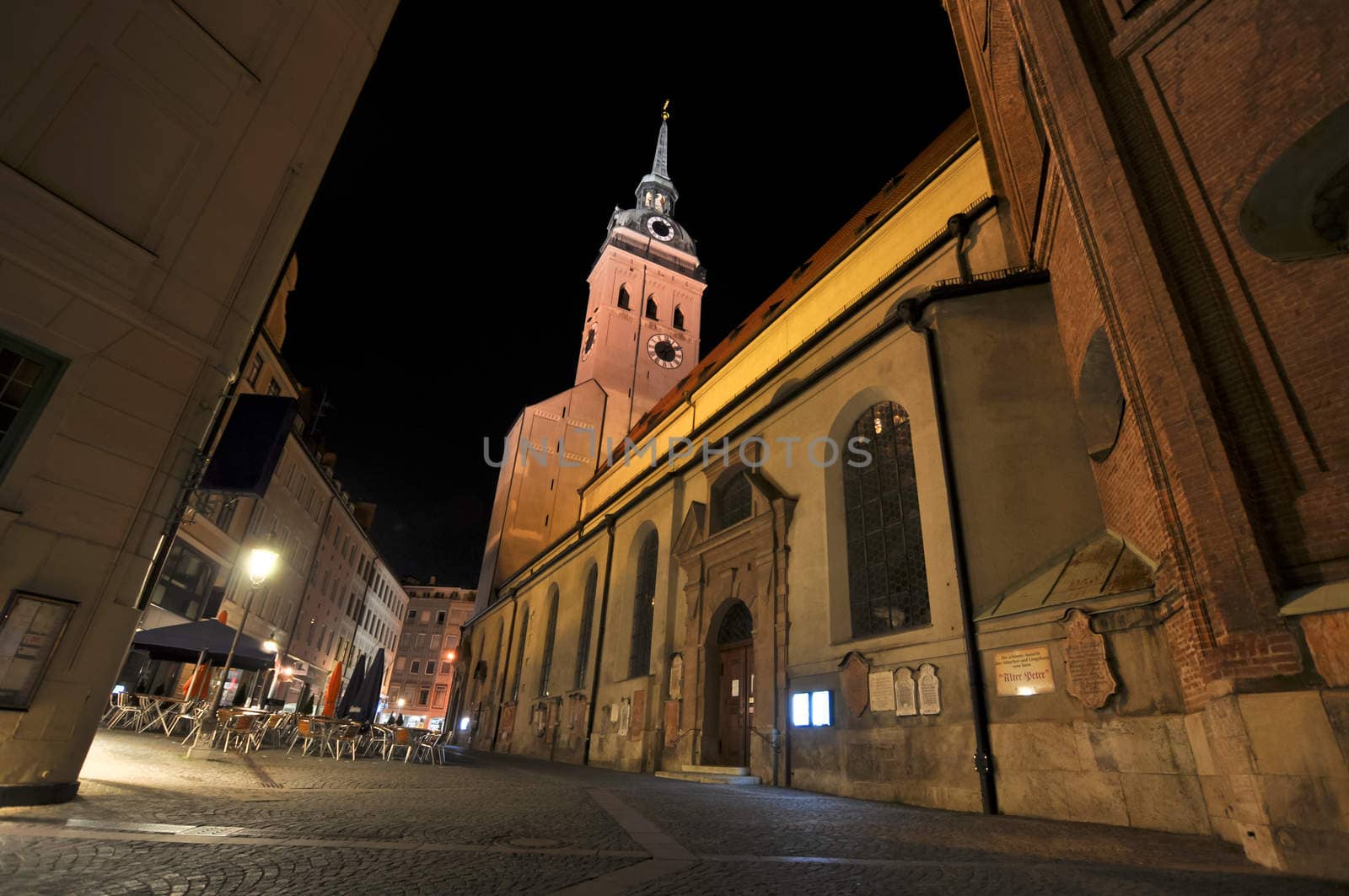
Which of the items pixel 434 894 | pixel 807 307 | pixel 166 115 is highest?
pixel 807 307

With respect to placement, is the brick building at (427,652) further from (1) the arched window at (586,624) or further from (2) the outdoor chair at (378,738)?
(2) the outdoor chair at (378,738)

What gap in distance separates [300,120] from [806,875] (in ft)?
34.5

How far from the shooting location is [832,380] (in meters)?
14.9

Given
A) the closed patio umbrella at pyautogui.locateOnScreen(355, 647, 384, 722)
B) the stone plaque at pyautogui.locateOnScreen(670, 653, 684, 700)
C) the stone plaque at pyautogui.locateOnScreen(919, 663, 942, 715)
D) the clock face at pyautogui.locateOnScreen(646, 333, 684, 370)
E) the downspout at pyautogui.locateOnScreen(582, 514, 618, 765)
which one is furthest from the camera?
the clock face at pyautogui.locateOnScreen(646, 333, 684, 370)

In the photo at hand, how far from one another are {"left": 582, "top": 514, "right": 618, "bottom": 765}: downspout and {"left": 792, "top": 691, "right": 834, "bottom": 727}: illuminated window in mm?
11549

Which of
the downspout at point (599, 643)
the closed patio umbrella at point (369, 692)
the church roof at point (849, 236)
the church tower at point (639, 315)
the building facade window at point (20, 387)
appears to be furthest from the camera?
the church tower at point (639, 315)

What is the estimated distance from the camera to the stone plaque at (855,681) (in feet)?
37.3

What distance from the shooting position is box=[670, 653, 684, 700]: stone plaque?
17312 millimetres

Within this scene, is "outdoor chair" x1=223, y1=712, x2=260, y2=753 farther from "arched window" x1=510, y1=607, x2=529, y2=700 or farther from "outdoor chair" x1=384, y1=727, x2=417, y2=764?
"arched window" x1=510, y1=607, x2=529, y2=700

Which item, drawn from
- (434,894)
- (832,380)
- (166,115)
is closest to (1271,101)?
(832,380)

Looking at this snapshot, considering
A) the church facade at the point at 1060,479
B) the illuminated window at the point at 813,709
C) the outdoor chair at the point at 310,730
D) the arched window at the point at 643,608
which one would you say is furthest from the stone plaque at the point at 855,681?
the outdoor chair at the point at 310,730

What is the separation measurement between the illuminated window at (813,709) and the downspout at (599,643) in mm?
11549

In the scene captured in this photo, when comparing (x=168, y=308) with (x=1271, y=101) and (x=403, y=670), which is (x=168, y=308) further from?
(x=403, y=670)

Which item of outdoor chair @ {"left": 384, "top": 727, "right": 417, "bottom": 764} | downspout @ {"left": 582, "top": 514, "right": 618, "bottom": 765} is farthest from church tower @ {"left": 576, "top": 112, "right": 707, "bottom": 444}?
outdoor chair @ {"left": 384, "top": 727, "right": 417, "bottom": 764}
